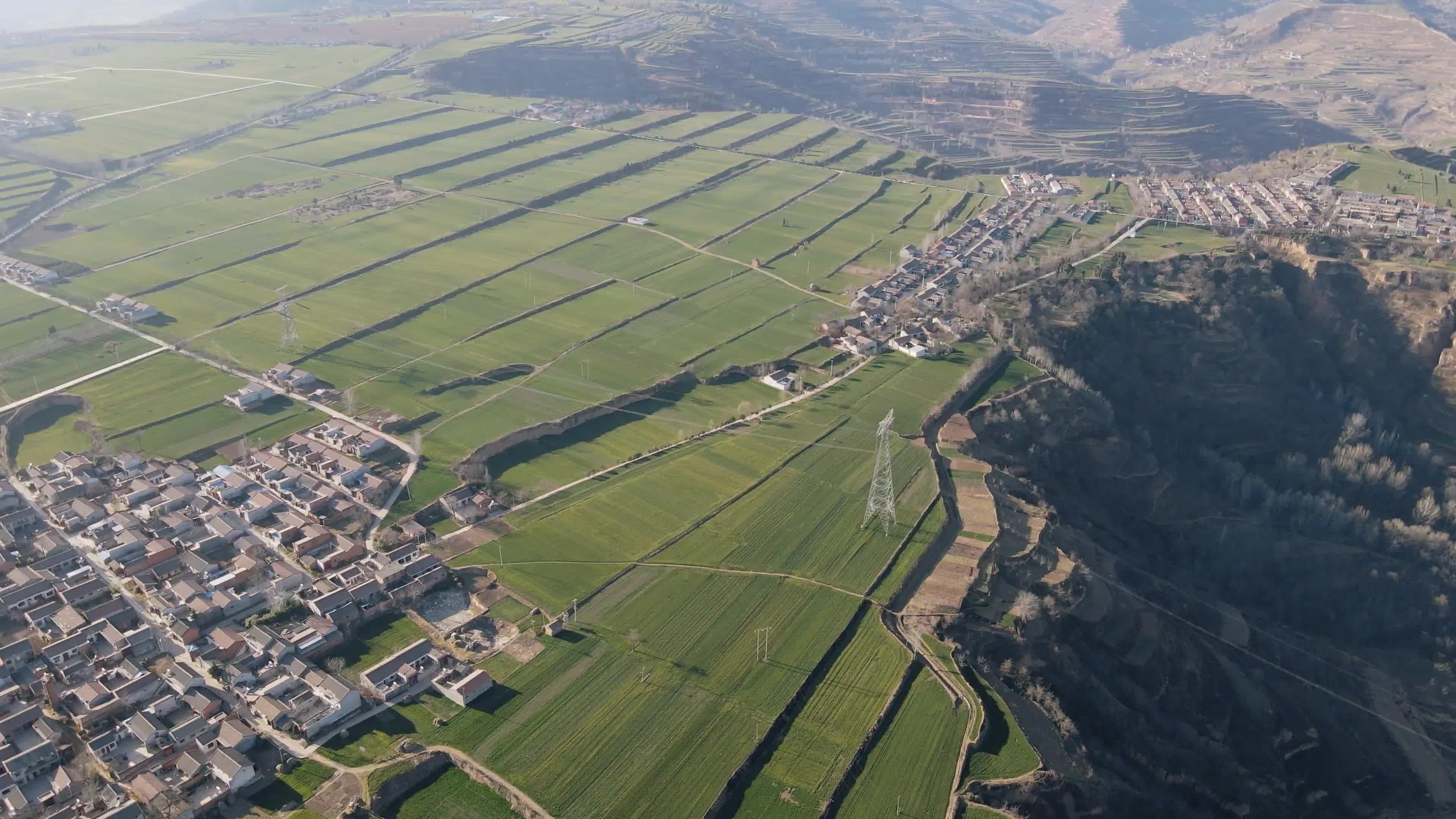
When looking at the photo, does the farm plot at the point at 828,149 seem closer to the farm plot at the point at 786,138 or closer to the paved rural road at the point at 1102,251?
the farm plot at the point at 786,138

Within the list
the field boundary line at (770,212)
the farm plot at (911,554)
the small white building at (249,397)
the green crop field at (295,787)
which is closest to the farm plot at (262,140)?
the small white building at (249,397)

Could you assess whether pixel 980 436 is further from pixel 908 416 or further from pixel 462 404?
pixel 462 404

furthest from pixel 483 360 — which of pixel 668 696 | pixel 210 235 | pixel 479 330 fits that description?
pixel 210 235

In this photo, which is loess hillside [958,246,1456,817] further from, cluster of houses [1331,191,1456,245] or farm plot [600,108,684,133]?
farm plot [600,108,684,133]

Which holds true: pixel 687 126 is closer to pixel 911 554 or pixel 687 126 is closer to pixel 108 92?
pixel 108 92

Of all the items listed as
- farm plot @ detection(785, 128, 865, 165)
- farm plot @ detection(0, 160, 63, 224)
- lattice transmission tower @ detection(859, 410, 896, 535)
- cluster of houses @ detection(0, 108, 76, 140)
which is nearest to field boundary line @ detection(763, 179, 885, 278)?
farm plot @ detection(785, 128, 865, 165)

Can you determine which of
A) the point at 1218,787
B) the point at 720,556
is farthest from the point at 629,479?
the point at 1218,787
